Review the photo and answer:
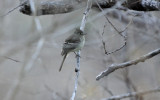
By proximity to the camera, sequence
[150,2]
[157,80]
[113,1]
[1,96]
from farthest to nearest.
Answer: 1. [1,96]
2. [157,80]
3. [113,1]
4. [150,2]

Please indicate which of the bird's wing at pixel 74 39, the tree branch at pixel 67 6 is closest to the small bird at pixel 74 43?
the bird's wing at pixel 74 39

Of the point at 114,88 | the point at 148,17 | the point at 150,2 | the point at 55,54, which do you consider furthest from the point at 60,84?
the point at 150,2

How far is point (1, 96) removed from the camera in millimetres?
7309

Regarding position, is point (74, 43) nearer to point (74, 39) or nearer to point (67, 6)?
point (74, 39)

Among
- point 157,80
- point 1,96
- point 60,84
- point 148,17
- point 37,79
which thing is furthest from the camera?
point 60,84

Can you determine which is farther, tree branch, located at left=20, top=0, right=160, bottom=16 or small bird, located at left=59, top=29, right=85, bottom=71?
small bird, located at left=59, top=29, right=85, bottom=71

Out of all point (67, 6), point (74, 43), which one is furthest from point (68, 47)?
point (67, 6)

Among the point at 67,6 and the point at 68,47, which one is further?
the point at 68,47

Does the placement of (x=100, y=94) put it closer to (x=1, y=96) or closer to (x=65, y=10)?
(x=65, y=10)

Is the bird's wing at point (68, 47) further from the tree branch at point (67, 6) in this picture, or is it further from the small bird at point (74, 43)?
the tree branch at point (67, 6)

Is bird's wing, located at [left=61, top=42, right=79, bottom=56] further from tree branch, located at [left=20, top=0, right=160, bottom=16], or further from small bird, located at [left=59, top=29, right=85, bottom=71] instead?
tree branch, located at [left=20, top=0, right=160, bottom=16]

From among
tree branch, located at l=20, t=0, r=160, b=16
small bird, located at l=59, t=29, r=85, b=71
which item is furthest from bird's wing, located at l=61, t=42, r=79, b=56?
tree branch, located at l=20, t=0, r=160, b=16

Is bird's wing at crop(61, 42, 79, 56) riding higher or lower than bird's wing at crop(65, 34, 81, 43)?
lower

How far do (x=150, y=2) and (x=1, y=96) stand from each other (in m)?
4.47
